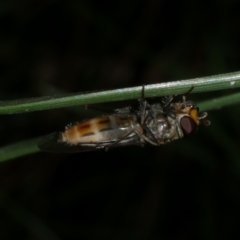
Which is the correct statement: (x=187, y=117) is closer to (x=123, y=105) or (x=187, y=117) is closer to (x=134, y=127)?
(x=134, y=127)

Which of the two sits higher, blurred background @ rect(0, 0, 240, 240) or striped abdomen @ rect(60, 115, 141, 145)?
blurred background @ rect(0, 0, 240, 240)

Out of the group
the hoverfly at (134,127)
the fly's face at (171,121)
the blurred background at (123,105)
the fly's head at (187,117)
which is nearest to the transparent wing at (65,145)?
the hoverfly at (134,127)

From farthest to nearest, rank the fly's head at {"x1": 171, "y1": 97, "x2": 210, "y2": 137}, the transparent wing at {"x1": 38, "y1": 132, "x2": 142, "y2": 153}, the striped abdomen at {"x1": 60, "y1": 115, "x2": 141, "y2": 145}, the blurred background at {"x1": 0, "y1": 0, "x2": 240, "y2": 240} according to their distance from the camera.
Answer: the blurred background at {"x1": 0, "y1": 0, "x2": 240, "y2": 240}
the fly's head at {"x1": 171, "y1": 97, "x2": 210, "y2": 137}
the striped abdomen at {"x1": 60, "y1": 115, "x2": 141, "y2": 145}
the transparent wing at {"x1": 38, "y1": 132, "x2": 142, "y2": 153}

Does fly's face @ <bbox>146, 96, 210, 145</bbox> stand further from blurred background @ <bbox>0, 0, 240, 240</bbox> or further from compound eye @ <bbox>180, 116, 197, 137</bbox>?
blurred background @ <bbox>0, 0, 240, 240</bbox>

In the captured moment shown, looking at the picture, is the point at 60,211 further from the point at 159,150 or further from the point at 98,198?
the point at 159,150

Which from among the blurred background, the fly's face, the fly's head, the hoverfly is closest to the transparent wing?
the hoverfly

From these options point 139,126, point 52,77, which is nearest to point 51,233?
point 52,77

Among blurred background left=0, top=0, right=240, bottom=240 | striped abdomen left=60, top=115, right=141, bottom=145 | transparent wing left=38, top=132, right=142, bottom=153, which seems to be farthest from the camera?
blurred background left=0, top=0, right=240, bottom=240

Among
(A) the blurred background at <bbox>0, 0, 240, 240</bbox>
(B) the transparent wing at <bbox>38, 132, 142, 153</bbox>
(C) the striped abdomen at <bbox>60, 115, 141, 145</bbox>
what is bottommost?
(B) the transparent wing at <bbox>38, 132, 142, 153</bbox>

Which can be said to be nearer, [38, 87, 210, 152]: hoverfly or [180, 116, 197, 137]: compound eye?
[38, 87, 210, 152]: hoverfly
